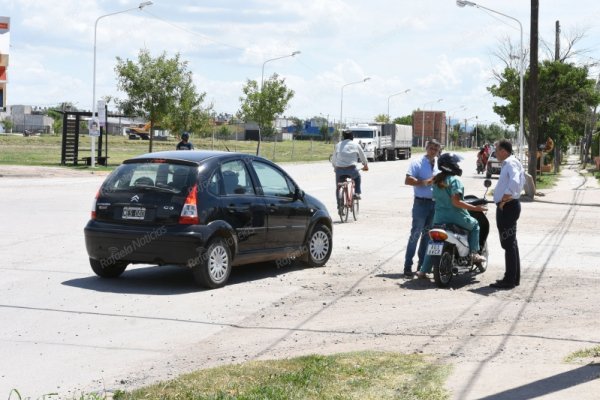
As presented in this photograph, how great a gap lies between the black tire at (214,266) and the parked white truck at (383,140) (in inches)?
2090

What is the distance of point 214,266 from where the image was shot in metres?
10.4

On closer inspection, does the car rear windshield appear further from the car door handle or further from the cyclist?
the cyclist

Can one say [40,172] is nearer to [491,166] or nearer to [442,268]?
[491,166]

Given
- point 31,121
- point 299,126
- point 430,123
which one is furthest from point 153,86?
point 31,121

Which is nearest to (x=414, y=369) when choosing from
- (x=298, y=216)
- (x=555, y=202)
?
(x=298, y=216)

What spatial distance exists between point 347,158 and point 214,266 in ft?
28.3

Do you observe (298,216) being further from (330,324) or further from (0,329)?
(0,329)

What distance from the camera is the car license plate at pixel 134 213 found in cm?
1040

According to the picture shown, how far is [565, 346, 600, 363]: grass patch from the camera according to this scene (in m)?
6.72

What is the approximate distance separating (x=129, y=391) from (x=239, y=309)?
10.7 ft

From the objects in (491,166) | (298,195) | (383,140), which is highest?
(383,140)

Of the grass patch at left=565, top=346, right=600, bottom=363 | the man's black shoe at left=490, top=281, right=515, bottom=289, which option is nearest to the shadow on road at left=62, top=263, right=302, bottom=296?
the man's black shoe at left=490, top=281, right=515, bottom=289

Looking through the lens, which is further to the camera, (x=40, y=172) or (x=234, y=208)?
(x=40, y=172)

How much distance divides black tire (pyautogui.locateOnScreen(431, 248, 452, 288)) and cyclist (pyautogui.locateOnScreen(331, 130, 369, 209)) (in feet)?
24.7
